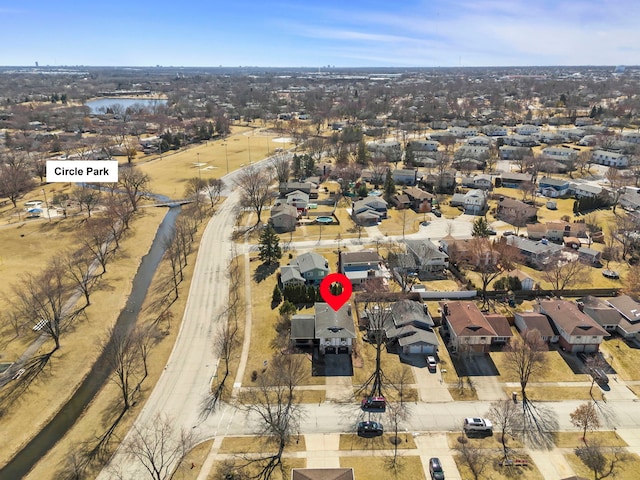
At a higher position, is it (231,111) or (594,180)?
(231,111)

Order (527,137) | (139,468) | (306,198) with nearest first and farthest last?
(139,468), (306,198), (527,137)

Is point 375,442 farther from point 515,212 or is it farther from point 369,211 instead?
point 515,212

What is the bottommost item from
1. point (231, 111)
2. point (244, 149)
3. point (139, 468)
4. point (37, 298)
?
point (139, 468)

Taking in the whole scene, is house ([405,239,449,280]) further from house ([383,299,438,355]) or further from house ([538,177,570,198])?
house ([538,177,570,198])

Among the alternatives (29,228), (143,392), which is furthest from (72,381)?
(29,228)

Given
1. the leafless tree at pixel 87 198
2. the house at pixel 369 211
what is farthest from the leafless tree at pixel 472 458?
the leafless tree at pixel 87 198

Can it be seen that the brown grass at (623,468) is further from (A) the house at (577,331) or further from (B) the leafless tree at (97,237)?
(B) the leafless tree at (97,237)

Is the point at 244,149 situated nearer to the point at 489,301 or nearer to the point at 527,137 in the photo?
the point at 527,137
